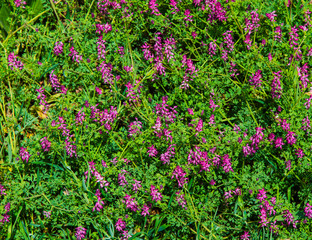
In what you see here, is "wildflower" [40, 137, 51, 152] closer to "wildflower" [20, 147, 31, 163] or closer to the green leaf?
"wildflower" [20, 147, 31, 163]

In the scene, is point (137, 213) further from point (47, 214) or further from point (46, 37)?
point (46, 37)

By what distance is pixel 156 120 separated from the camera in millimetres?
3617

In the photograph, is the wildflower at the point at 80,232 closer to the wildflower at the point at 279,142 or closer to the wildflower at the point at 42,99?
the wildflower at the point at 42,99

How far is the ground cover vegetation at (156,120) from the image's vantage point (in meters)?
3.61

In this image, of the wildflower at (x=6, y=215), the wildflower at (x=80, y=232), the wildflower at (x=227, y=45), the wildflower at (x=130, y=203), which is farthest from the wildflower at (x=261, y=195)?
the wildflower at (x=6, y=215)

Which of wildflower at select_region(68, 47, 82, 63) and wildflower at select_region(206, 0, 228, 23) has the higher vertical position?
wildflower at select_region(206, 0, 228, 23)

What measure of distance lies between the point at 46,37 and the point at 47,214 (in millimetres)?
1990

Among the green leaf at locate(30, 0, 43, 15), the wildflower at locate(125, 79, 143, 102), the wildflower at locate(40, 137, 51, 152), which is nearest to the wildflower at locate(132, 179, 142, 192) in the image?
the wildflower at locate(125, 79, 143, 102)

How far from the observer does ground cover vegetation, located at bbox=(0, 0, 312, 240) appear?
361cm

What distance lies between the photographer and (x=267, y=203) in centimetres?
351

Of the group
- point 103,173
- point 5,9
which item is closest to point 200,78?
point 103,173

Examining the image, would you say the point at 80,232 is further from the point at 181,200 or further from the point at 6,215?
the point at 181,200

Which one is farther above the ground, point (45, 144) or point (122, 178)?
point (45, 144)

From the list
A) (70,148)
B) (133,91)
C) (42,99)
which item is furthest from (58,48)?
(70,148)
